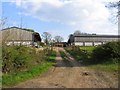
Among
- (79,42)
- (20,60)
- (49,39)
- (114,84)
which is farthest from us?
(79,42)

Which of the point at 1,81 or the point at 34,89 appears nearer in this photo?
the point at 34,89

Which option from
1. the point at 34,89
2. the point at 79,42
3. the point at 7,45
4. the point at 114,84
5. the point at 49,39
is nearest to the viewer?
the point at 34,89

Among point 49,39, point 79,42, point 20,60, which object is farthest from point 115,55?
point 79,42

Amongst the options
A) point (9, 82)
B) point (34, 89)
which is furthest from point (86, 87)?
point (9, 82)

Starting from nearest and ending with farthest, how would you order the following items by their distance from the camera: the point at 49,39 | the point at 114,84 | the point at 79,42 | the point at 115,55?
the point at 114,84 < the point at 115,55 < the point at 49,39 < the point at 79,42

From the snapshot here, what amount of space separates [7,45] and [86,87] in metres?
6.60

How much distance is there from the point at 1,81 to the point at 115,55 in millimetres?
14719

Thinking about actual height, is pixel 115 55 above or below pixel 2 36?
below

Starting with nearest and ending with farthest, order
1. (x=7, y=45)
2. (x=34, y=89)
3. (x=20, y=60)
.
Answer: (x=34, y=89) < (x=7, y=45) < (x=20, y=60)

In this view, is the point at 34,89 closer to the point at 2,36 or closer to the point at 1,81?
the point at 1,81

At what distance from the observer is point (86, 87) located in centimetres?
1291

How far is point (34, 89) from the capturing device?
12219 mm

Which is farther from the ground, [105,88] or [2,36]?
[2,36]

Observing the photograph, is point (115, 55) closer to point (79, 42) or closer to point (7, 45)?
point (7, 45)
